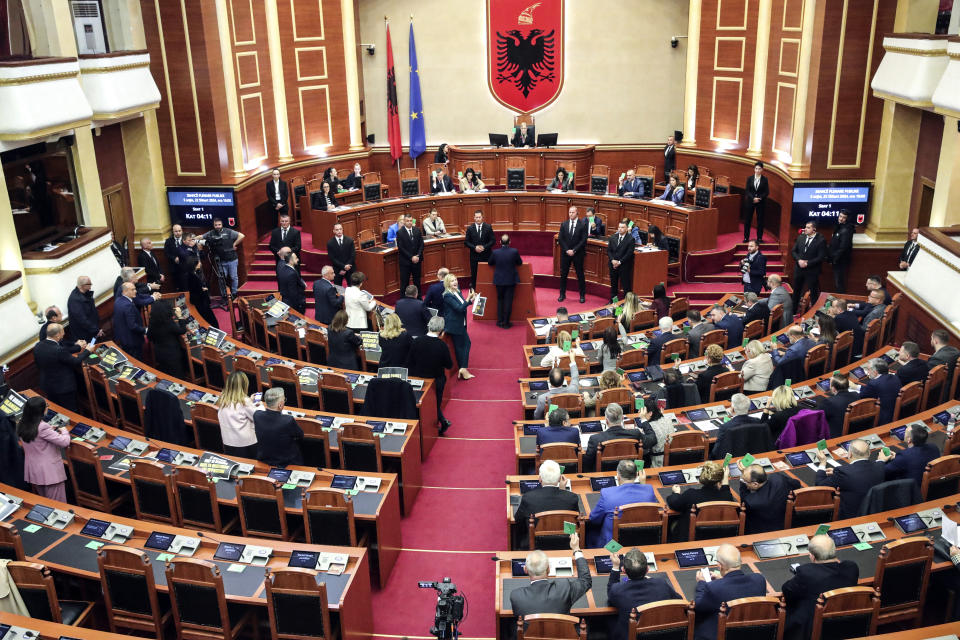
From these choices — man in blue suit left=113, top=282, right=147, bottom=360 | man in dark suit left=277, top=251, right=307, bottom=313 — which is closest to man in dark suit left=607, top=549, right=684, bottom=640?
man in blue suit left=113, top=282, right=147, bottom=360

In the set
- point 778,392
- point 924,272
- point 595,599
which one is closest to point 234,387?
point 595,599

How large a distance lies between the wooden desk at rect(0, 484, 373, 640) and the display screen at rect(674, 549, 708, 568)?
86.1 inches

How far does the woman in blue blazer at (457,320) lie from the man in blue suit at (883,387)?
→ 470 centimetres

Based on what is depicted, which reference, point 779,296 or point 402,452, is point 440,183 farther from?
point 402,452

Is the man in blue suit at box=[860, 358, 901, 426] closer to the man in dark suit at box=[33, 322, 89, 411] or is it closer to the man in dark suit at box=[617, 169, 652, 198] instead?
the man in dark suit at box=[617, 169, 652, 198]

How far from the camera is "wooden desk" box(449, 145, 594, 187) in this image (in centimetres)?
1695

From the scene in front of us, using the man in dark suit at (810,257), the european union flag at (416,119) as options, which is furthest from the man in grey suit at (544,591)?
the european union flag at (416,119)

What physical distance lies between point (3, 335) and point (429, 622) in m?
5.92

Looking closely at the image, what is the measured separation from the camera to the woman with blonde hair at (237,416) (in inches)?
285

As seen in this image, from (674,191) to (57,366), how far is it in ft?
33.0

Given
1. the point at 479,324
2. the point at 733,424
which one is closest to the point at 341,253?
the point at 479,324

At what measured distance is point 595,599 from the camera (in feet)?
17.5

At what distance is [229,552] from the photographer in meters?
5.94

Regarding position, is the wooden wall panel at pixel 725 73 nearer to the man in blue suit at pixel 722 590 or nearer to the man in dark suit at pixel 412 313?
the man in dark suit at pixel 412 313
